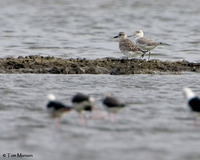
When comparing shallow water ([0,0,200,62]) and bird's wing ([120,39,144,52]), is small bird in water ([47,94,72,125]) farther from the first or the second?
shallow water ([0,0,200,62])

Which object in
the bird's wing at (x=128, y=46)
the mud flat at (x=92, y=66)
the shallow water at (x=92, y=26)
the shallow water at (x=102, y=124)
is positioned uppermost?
the shallow water at (x=92, y=26)

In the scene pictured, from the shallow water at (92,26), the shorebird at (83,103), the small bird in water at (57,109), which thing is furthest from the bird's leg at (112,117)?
the shallow water at (92,26)

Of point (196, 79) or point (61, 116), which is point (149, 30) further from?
point (61, 116)

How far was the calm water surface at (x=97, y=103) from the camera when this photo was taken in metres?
10.6

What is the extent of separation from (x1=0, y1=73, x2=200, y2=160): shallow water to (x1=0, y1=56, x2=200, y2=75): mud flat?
898 millimetres

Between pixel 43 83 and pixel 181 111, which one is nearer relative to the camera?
pixel 181 111

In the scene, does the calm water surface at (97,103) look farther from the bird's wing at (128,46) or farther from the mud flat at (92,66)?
the bird's wing at (128,46)

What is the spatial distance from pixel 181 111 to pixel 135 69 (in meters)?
5.07

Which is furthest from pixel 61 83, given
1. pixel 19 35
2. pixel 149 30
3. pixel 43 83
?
pixel 149 30

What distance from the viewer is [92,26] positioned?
109ft

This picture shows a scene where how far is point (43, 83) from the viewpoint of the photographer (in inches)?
656

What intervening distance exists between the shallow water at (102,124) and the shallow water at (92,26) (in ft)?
16.8

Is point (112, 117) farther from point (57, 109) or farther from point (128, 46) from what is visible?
point (128, 46)

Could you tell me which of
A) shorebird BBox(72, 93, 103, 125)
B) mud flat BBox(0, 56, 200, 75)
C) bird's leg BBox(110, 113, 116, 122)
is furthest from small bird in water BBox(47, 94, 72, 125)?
mud flat BBox(0, 56, 200, 75)
